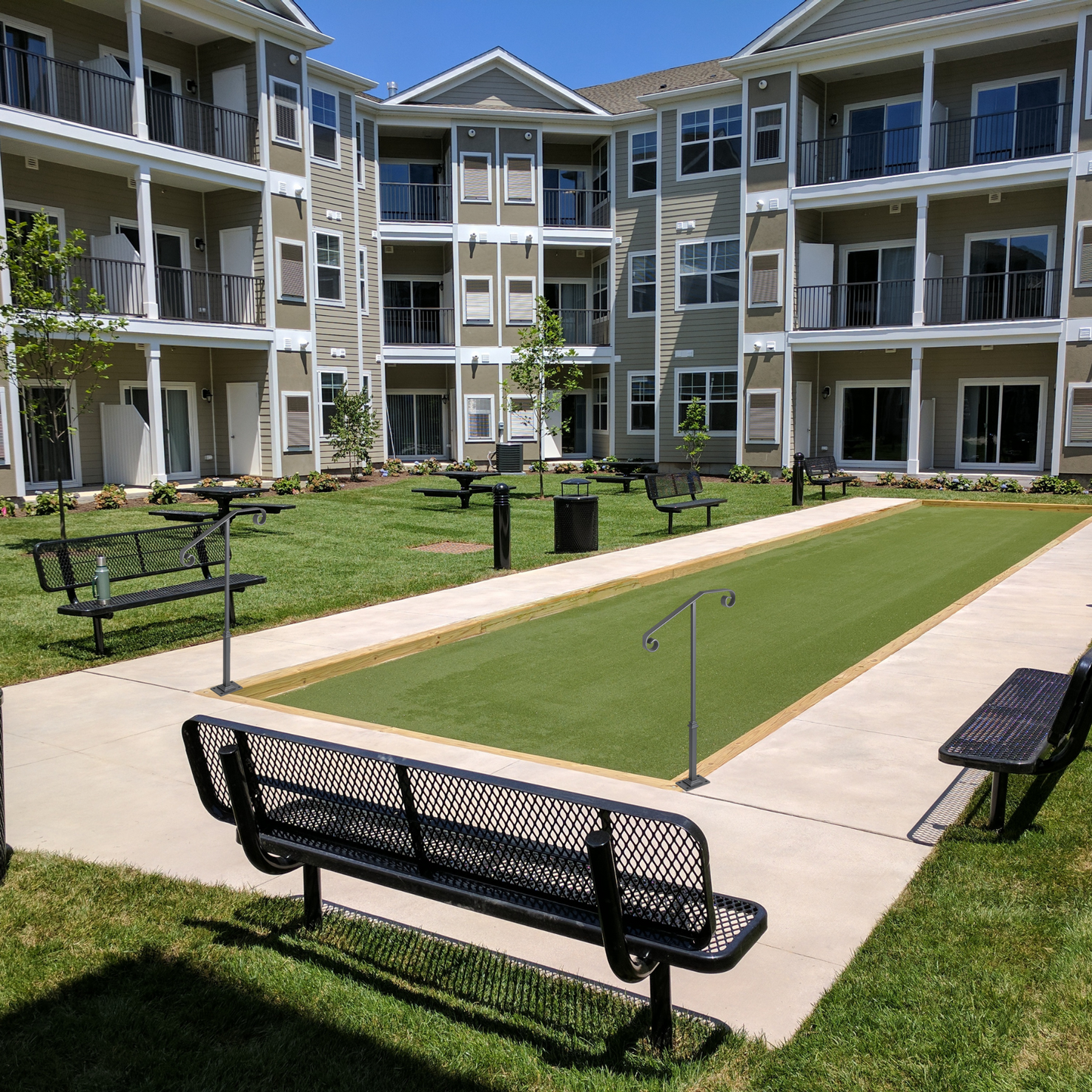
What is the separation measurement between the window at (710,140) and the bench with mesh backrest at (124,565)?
80.5 ft

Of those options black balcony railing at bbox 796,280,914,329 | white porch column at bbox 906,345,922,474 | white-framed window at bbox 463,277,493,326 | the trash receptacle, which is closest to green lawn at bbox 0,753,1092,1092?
the trash receptacle

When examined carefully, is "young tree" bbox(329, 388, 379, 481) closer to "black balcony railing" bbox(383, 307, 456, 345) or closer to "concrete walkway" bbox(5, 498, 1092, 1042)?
"black balcony railing" bbox(383, 307, 456, 345)

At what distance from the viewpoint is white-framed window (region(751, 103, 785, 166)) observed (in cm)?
2875

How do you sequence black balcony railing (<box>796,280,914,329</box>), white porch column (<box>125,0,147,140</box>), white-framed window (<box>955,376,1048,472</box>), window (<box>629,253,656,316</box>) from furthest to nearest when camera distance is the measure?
window (<box>629,253,656,316</box>), black balcony railing (<box>796,280,914,329</box>), white-framed window (<box>955,376,1048,472</box>), white porch column (<box>125,0,147,140</box>)

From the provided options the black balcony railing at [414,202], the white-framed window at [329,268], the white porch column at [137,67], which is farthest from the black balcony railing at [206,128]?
the black balcony railing at [414,202]

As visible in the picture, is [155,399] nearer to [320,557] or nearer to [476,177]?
[320,557]

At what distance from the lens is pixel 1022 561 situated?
1426cm

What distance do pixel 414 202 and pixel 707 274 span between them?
32.0ft

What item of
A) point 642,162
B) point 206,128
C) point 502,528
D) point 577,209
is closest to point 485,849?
point 502,528

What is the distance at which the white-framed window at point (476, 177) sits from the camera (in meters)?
32.1

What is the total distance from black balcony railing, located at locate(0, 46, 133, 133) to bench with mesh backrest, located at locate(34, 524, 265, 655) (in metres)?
14.5

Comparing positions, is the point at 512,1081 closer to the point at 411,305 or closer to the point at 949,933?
the point at 949,933

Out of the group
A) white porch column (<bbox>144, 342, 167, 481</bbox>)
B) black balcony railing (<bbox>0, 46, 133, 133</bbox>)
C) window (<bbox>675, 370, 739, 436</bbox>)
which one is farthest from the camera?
window (<bbox>675, 370, 739, 436</bbox>)

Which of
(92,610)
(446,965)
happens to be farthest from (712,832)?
(92,610)
